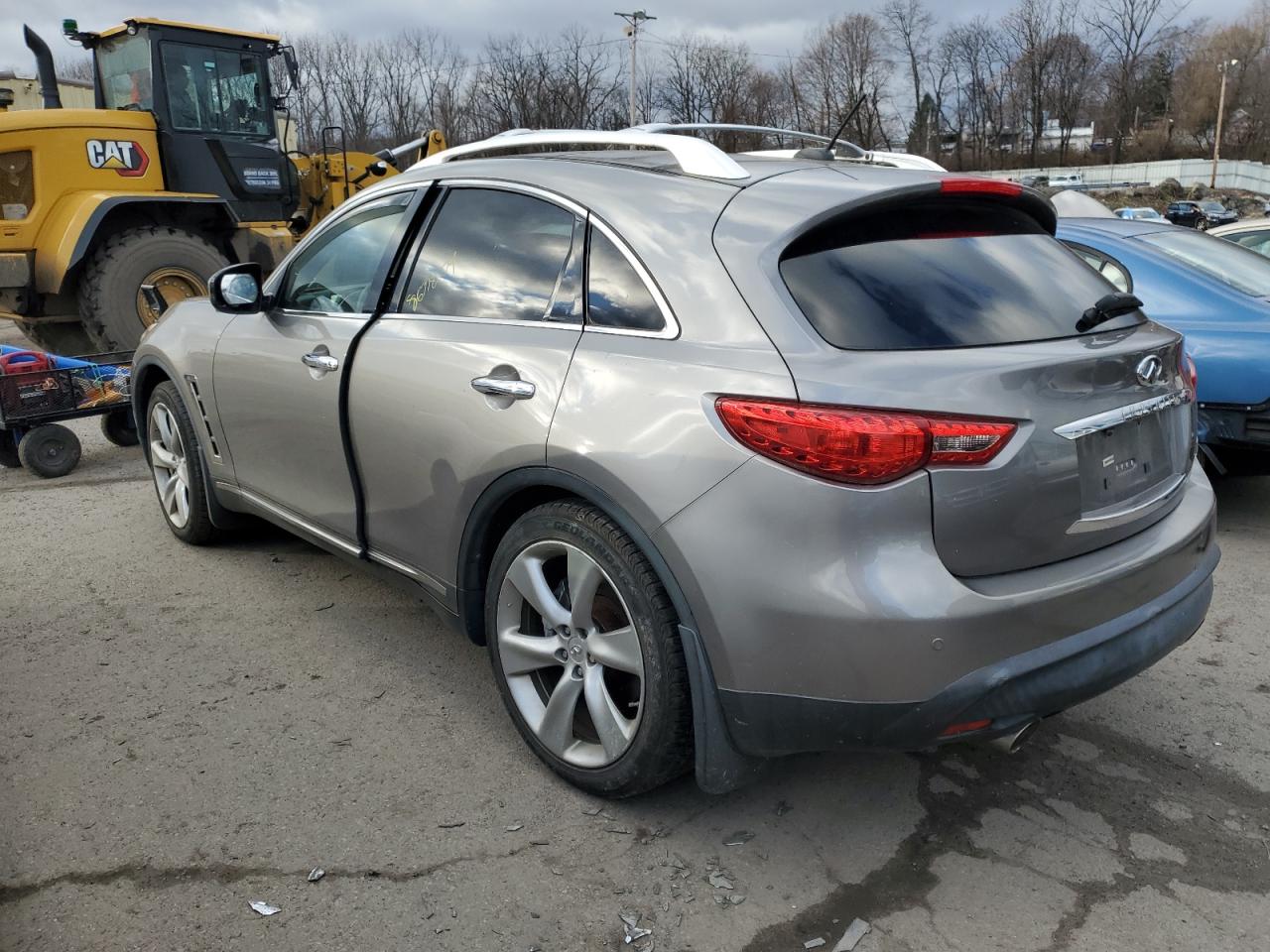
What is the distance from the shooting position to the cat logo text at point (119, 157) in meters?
9.15

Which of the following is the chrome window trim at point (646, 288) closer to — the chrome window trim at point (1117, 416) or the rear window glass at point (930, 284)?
the rear window glass at point (930, 284)

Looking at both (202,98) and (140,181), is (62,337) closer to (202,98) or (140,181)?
(140,181)

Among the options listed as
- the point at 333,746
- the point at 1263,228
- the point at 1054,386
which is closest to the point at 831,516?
the point at 1054,386

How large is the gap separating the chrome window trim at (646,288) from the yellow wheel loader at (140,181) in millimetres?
6242

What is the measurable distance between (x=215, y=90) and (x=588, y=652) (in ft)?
30.4

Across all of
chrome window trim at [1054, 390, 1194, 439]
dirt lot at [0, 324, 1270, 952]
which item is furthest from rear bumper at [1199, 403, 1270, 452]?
chrome window trim at [1054, 390, 1194, 439]

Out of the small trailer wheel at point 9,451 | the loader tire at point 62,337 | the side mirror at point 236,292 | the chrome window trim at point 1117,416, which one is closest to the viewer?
the chrome window trim at point 1117,416

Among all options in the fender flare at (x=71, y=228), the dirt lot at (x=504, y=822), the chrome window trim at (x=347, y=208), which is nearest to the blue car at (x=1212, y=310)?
the dirt lot at (x=504, y=822)

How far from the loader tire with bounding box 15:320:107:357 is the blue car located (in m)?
8.50

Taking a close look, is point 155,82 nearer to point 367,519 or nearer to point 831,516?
point 367,519

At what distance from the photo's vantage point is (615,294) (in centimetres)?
271

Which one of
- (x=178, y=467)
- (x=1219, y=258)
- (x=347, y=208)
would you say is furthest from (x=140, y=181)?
(x=1219, y=258)

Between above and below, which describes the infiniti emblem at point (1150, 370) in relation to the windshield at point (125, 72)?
below

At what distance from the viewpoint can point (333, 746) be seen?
317 cm
